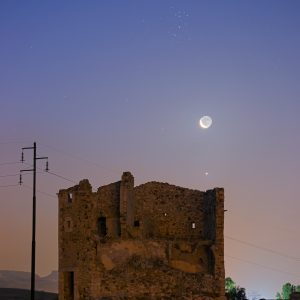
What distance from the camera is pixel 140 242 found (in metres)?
46.7

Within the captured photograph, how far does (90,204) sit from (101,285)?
4.73 metres

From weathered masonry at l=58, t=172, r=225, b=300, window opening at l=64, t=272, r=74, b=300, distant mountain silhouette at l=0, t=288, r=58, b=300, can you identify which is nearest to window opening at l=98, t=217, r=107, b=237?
weathered masonry at l=58, t=172, r=225, b=300

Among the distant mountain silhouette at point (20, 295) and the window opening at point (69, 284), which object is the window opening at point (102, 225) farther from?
the distant mountain silhouette at point (20, 295)

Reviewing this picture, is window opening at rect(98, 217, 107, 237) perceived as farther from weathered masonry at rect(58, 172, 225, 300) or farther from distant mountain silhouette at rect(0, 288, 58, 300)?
distant mountain silhouette at rect(0, 288, 58, 300)

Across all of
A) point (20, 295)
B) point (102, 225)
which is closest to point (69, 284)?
point (102, 225)

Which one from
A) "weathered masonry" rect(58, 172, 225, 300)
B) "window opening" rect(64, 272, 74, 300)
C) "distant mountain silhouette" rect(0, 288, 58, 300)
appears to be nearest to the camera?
"weathered masonry" rect(58, 172, 225, 300)

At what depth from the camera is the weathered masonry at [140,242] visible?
43.7 meters

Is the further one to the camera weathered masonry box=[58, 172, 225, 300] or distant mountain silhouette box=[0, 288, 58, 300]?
distant mountain silhouette box=[0, 288, 58, 300]

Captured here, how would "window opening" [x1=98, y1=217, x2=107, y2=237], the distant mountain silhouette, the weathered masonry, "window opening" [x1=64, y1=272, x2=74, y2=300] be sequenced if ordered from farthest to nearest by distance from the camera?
the distant mountain silhouette → "window opening" [x1=98, y1=217, x2=107, y2=237] → "window opening" [x1=64, y1=272, x2=74, y2=300] → the weathered masonry

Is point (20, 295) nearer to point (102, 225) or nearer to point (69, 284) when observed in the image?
point (102, 225)

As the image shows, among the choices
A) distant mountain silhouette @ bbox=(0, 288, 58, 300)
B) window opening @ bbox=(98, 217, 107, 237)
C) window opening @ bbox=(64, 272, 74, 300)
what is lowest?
window opening @ bbox=(64, 272, 74, 300)

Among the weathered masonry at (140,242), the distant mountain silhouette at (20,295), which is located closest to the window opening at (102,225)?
the weathered masonry at (140,242)

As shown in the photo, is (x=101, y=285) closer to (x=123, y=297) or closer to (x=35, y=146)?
(x=123, y=297)

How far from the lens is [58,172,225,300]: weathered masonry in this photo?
43.7 metres
